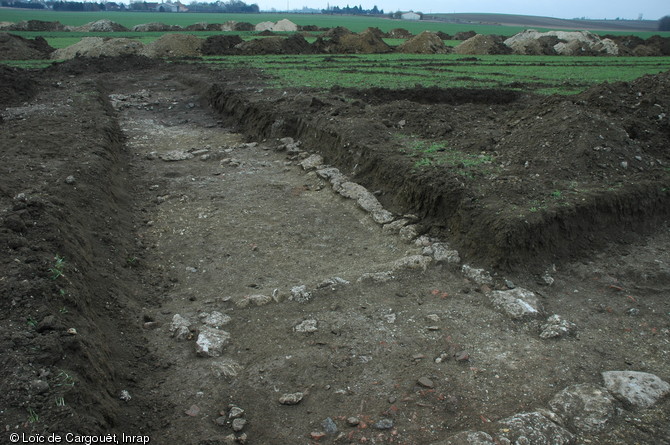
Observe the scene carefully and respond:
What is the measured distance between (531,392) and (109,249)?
5.16m

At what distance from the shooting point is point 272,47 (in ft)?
89.7

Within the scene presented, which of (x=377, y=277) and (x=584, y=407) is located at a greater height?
(x=377, y=277)

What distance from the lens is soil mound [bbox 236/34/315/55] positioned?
88.7ft

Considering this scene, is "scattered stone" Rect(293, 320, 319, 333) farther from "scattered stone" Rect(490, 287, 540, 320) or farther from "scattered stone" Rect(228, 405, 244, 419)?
"scattered stone" Rect(490, 287, 540, 320)

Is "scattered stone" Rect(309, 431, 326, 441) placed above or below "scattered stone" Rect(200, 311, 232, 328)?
below

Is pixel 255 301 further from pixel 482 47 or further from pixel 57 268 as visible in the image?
pixel 482 47

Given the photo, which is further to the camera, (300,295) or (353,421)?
(300,295)

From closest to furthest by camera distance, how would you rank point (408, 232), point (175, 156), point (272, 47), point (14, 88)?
point (408, 232) < point (175, 156) < point (14, 88) < point (272, 47)

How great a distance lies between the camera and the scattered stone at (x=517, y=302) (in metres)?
4.96

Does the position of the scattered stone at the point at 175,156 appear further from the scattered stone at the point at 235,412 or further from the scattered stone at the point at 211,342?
the scattered stone at the point at 235,412

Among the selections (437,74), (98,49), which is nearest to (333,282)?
(437,74)

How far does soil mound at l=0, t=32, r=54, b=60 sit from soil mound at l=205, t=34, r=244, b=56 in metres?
7.82

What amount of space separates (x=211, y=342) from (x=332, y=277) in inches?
A: 64.6

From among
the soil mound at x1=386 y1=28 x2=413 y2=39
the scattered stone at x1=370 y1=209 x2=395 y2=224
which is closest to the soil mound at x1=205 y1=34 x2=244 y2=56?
the soil mound at x1=386 y1=28 x2=413 y2=39
